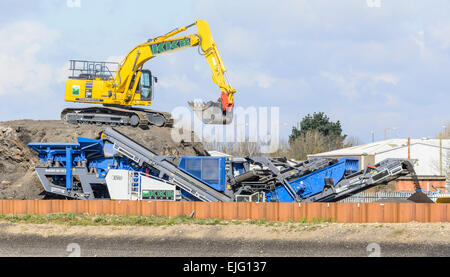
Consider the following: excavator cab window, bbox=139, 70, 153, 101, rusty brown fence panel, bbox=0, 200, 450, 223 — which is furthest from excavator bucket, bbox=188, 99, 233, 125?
excavator cab window, bbox=139, 70, 153, 101

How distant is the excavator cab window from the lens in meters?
37.8

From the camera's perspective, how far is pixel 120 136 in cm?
2991

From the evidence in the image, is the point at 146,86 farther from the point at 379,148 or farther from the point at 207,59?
the point at 379,148

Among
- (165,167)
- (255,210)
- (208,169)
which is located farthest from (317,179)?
(165,167)

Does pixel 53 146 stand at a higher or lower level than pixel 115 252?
higher

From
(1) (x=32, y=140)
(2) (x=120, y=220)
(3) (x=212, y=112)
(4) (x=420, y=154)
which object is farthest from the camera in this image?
(4) (x=420, y=154)

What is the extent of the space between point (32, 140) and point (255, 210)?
16.4 meters

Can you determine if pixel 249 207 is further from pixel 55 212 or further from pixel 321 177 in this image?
pixel 55 212

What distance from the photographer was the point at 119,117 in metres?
36.8

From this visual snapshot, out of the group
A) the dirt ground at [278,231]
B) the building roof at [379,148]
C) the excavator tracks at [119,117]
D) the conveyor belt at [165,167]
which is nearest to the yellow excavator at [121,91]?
the excavator tracks at [119,117]

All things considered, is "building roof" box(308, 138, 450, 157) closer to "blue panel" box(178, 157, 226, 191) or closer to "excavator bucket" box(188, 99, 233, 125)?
"excavator bucket" box(188, 99, 233, 125)

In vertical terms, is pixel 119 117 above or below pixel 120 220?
above
